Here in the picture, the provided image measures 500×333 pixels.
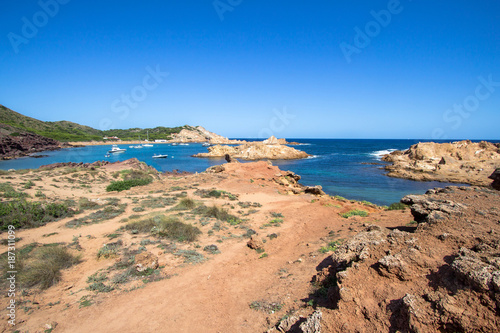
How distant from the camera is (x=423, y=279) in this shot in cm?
412

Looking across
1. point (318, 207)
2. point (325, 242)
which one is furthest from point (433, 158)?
point (325, 242)

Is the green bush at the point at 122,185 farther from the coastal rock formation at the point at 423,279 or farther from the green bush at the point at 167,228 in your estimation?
the coastal rock formation at the point at 423,279

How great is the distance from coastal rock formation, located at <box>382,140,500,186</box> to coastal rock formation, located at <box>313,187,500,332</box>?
34.3 meters

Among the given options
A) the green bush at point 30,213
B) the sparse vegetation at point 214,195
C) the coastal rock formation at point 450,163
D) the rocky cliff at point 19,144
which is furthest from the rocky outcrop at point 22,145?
the coastal rock formation at point 450,163

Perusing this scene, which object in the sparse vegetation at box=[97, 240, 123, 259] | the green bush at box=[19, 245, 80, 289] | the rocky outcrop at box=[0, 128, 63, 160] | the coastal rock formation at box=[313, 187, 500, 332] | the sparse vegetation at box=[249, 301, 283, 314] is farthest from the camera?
the rocky outcrop at box=[0, 128, 63, 160]

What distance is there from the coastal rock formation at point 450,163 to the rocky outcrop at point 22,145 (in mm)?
82374

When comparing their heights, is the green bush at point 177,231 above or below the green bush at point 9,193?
below

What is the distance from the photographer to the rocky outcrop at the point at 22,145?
183ft

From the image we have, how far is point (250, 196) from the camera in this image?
63.1ft

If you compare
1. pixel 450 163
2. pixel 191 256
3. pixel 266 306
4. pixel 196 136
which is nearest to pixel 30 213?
pixel 191 256

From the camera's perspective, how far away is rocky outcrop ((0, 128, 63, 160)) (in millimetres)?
55812

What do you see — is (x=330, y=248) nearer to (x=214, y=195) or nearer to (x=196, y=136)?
(x=214, y=195)

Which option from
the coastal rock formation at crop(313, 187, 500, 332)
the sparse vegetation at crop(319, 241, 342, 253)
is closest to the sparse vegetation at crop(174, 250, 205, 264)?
the coastal rock formation at crop(313, 187, 500, 332)

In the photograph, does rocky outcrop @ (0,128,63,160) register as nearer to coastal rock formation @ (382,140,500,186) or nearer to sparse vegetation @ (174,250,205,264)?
sparse vegetation @ (174,250,205,264)
